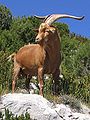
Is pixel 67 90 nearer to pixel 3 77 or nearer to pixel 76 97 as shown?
pixel 76 97

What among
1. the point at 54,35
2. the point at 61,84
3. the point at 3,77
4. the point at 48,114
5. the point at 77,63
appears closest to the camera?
the point at 48,114

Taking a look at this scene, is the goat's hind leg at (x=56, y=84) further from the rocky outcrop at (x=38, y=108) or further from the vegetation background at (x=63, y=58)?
the rocky outcrop at (x=38, y=108)

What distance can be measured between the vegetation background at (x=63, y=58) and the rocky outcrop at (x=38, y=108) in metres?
1.14

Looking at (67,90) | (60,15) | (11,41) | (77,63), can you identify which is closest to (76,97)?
(67,90)

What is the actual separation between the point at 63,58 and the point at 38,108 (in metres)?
9.73

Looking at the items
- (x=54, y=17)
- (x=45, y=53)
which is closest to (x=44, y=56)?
(x=45, y=53)

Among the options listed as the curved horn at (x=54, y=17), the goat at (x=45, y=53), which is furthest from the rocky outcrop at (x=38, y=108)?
the curved horn at (x=54, y=17)

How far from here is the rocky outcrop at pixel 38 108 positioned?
9.94 m

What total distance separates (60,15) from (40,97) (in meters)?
2.15

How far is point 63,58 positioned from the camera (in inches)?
772

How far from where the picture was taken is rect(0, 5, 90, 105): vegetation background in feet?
40.2

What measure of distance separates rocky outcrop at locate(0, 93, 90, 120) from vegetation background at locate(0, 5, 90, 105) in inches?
44.9

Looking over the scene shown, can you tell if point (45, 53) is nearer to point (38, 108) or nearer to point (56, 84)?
point (56, 84)

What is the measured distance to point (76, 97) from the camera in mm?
12078
